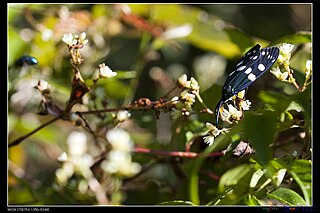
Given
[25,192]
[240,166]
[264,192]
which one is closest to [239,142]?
[264,192]

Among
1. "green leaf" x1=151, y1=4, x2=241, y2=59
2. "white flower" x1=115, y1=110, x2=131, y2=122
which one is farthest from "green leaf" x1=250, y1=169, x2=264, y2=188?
"green leaf" x1=151, y1=4, x2=241, y2=59

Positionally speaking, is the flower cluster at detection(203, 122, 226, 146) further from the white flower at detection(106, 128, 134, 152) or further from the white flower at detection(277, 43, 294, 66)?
the white flower at detection(106, 128, 134, 152)

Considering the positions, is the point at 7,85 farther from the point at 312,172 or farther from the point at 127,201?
the point at 312,172

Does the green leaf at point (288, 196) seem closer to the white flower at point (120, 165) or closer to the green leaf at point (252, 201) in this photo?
the green leaf at point (252, 201)

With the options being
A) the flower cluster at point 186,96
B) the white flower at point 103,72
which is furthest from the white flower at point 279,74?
the white flower at point 103,72

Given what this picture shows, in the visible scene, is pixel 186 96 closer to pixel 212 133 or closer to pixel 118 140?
pixel 212 133

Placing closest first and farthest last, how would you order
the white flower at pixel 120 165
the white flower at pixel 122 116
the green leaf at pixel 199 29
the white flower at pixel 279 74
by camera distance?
the white flower at pixel 279 74 → the white flower at pixel 122 116 → the white flower at pixel 120 165 → the green leaf at pixel 199 29
